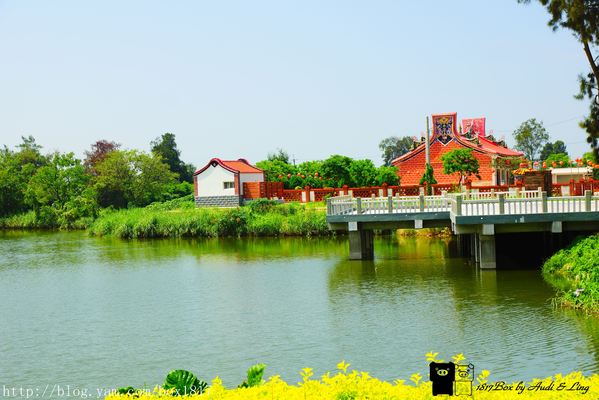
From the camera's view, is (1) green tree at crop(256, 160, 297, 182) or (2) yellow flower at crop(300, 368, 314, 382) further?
(1) green tree at crop(256, 160, 297, 182)

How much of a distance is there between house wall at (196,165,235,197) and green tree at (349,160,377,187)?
730 cm

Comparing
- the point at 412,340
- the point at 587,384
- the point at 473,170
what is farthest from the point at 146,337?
the point at 473,170

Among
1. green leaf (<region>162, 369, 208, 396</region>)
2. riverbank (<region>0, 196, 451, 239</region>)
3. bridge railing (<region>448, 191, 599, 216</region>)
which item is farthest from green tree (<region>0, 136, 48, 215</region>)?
green leaf (<region>162, 369, 208, 396</region>)

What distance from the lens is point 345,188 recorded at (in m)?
43.2

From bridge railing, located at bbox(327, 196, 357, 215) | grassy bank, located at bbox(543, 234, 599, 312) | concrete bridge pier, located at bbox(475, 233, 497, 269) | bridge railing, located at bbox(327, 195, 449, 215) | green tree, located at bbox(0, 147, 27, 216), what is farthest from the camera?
green tree, located at bbox(0, 147, 27, 216)

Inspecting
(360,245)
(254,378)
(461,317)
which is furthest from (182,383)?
(360,245)

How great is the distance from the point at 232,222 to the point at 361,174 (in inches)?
457

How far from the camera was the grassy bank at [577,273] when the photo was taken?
16.7 m

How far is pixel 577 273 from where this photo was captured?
65.1 ft

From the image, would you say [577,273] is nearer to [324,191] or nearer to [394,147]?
[324,191]

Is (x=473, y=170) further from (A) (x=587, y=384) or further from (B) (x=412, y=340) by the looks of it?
(A) (x=587, y=384)

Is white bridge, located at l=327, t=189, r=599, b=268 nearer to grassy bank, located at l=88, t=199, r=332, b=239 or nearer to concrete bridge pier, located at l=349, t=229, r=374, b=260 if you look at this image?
concrete bridge pier, located at l=349, t=229, r=374, b=260

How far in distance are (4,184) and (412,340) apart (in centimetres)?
4637

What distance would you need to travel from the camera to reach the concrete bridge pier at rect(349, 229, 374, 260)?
2671 centimetres
